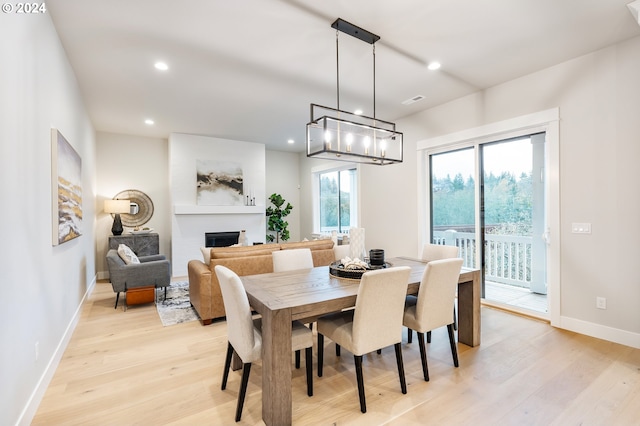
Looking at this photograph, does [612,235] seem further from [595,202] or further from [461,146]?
[461,146]

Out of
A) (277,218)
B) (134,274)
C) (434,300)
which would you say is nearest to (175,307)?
(134,274)

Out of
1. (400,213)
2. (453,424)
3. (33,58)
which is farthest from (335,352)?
(33,58)

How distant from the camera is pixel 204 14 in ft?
8.17

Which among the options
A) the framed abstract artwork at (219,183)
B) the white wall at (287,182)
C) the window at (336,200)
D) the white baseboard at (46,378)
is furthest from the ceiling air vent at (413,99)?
the white baseboard at (46,378)

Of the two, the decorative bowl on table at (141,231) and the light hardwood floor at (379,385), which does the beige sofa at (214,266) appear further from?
the decorative bowl on table at (141,231)

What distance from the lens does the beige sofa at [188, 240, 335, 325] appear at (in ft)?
11.5

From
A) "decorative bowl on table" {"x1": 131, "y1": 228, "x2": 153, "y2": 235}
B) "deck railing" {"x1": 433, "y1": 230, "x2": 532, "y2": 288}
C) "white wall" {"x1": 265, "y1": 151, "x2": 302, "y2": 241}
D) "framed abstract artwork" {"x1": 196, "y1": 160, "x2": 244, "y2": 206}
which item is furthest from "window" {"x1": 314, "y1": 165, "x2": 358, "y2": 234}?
"decorative bowl on table" {"x1": 131, "y1": 228, "x2": 153, "y2": 235}

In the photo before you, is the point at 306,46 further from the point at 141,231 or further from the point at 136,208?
the point at 136,208

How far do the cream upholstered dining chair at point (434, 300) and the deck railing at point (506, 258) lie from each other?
2.05m

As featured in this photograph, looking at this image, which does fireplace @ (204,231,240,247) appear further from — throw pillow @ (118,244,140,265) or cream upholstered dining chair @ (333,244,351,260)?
cream upholstered dining chair @ (333,244,351,260)

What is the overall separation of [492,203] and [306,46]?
309cm

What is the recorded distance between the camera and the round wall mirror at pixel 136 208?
20.7 ft

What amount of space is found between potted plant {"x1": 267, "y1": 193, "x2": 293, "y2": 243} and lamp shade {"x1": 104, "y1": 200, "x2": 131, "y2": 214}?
9.85 feet

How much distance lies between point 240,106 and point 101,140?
344 centimetres
